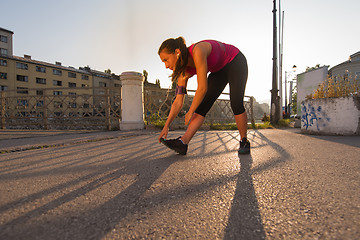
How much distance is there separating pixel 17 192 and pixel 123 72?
4.93 meters

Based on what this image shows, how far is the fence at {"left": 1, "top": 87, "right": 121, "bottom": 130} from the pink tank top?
15.2 feet

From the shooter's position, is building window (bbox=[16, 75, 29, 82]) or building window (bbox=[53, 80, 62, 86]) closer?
building window (bbox=[16, 75, 29, 82])

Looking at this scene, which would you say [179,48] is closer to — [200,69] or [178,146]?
[200,69]

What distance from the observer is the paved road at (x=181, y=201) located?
0.66m

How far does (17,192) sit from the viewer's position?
3.27ft

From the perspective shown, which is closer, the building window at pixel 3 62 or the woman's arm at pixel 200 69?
the woman's arm at pixel 200 69

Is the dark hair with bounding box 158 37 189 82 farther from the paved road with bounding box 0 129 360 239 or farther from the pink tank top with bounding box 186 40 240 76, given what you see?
the paved road with bounding box 0 129 360 239

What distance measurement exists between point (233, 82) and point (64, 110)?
7.31 metres

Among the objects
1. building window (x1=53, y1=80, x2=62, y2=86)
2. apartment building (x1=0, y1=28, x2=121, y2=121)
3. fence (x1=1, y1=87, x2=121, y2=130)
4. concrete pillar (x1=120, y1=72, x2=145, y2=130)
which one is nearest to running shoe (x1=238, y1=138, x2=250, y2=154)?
concrete pillar (x1=120, y1=72, x2=145, y2=130)

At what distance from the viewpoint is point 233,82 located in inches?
83.6

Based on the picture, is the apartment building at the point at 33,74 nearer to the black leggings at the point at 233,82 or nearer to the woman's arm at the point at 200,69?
the black leggings at the point at 233,82

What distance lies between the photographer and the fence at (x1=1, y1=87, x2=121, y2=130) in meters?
6.39

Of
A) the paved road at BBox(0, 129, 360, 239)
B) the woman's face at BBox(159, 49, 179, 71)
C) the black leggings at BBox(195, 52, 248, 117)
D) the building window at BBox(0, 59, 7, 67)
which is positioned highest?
the building window at BBox(0, 59, 7, 67)

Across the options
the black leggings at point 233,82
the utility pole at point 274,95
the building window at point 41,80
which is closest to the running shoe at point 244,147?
the black leggings at point 233,82
